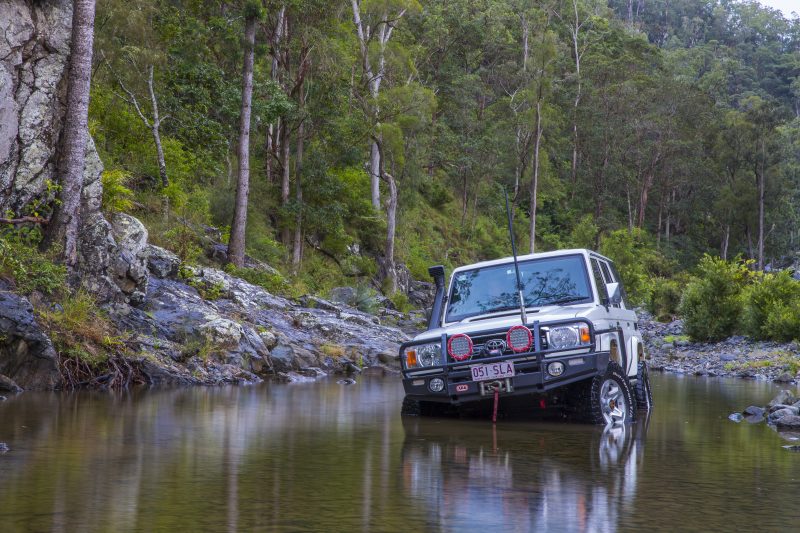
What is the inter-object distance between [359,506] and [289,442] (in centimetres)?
328

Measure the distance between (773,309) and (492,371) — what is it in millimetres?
19906

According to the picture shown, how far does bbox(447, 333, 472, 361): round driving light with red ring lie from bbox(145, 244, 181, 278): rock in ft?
37.2

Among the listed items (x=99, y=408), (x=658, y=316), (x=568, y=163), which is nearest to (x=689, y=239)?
(x=568, y=163)

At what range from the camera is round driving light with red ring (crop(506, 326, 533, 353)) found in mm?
9727

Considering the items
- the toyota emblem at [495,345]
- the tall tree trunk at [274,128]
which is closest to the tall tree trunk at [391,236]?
the tall tree trunk at [274,128]

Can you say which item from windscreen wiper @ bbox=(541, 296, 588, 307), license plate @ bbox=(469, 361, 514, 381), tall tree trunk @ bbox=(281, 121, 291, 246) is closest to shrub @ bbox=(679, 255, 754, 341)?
tall tree trunk @ bbox=(281, 121, 291, 246)

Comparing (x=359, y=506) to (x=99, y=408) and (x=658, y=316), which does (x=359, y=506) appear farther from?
(x=658, y=316)

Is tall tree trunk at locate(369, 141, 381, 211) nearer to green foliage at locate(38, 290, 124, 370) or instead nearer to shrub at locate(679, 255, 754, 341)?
shrub at locate(679, 255, 754, 341)

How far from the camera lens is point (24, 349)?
1367 centimetres

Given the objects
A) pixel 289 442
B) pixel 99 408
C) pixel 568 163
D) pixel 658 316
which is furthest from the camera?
pixel 568 163

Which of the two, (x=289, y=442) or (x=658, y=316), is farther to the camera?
(x=658, y=316)

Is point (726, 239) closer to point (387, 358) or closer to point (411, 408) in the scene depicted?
point (387, 358)

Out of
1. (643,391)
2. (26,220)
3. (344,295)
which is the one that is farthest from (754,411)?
(344,295)

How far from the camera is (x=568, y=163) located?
75625 millimetres
